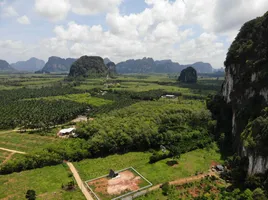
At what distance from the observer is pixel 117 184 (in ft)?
165

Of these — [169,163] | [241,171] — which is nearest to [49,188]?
[169,163]

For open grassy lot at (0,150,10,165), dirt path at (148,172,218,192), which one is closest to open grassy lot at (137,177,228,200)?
dirt path at (148,172,218,192)

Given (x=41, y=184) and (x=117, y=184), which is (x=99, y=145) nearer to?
(x=117, y=184)

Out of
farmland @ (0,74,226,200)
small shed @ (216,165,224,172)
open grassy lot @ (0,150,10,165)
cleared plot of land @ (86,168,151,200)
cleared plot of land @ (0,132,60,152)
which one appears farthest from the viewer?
cleared plot of land @ (0,132,60,152)

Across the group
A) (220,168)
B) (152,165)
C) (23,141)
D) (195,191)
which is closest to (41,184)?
(152,165)

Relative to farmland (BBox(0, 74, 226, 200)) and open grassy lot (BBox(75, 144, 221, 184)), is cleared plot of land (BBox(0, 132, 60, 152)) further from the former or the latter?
open grassy lot (BBox(75, 144, 221, 184))

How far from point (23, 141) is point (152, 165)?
4326 cm

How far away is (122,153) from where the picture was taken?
6781 centimetres

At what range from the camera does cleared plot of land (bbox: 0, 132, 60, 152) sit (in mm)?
71312

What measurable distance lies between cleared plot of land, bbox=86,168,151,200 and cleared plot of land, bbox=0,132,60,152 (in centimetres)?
2761

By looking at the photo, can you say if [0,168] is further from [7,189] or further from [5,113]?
[5,113]

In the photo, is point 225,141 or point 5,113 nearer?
point 225,141

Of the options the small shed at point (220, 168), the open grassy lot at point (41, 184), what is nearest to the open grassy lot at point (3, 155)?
the open grassy lot at point (41, 184)

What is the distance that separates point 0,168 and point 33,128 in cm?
3309
